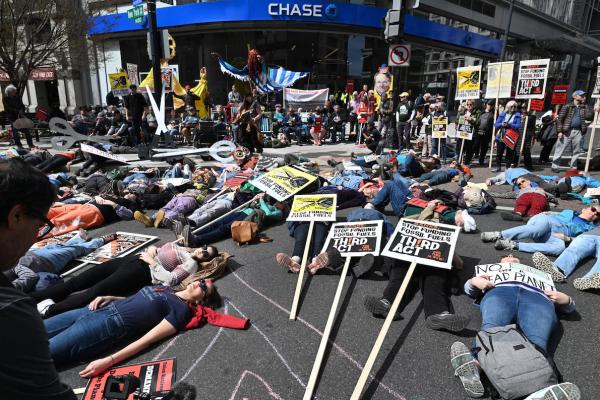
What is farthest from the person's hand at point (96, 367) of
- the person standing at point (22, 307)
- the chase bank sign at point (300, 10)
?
the chase bank sign at point (300, 10)

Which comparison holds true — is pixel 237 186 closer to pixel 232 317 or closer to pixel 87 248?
pixel 87 248

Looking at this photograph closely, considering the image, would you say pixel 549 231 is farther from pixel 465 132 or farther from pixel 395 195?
pixel 465 132

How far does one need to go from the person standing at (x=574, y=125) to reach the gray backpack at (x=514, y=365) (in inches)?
360

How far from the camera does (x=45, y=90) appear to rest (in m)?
29.7

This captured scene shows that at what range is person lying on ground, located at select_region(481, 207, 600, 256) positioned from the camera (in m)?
4.99

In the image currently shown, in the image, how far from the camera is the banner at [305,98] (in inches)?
713

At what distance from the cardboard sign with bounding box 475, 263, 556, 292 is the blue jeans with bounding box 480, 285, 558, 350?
8cm

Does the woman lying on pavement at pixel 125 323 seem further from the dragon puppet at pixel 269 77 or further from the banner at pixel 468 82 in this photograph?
the dragon puppet at pixel 269 77

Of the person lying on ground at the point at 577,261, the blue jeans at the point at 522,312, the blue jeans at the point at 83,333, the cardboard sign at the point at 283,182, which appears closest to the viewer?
the blue jeans at the point at 83,333

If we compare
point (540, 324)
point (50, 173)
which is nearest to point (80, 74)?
point (50, 173)

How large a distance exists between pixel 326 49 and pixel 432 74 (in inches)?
435

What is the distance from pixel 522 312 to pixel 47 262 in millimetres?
4923

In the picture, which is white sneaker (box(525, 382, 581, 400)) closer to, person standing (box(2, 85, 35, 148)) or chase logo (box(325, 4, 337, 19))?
person standing (box(2, 85, 35, 148))

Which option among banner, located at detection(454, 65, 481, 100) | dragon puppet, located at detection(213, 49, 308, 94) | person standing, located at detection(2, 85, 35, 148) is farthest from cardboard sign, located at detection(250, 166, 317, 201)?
dragon puppet, located at detection(213, 49, 308, 94)
